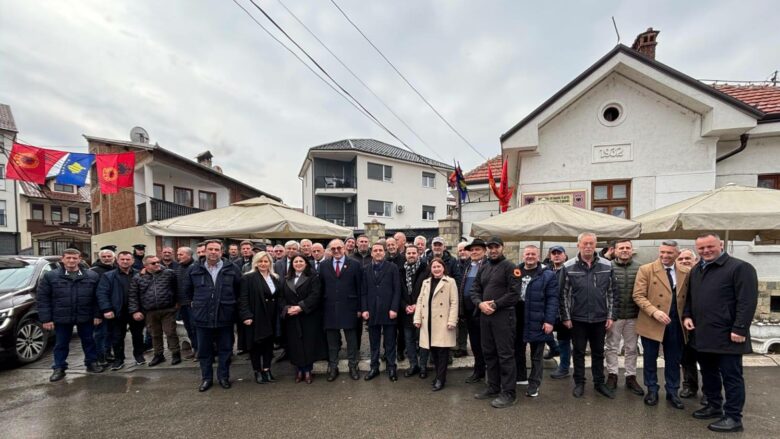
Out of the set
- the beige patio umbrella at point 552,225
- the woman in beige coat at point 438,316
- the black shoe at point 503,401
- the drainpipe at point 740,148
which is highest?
the drainpipe at point 740,148

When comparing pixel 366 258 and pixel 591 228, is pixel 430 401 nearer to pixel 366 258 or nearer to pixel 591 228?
pixel 366 258

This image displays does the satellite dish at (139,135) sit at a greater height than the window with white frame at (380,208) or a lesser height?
greater

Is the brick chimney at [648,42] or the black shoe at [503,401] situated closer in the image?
the black shoe at [503,401]

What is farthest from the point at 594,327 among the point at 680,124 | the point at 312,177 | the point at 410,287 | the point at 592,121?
the point at 312,177

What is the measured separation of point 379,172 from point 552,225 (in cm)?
2252

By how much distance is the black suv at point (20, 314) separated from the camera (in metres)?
5.18

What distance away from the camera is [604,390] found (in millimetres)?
3953

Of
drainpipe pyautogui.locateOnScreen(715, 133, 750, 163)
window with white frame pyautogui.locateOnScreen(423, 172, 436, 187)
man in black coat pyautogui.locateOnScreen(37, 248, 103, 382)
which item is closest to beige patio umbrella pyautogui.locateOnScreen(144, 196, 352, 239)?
man in black coat pyautogui.locateOnScreen(37, 248, 103, 382)

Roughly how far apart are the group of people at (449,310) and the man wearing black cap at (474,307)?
20mm

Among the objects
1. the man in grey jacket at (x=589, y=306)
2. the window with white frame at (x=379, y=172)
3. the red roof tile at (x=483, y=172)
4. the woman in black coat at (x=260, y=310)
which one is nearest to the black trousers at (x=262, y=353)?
the woman in black coat at (x=260, y=310)

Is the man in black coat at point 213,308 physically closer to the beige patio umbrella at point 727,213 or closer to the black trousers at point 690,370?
the black trousers at point 690,370

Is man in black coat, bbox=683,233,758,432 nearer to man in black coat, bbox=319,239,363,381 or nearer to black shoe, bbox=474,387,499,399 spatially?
black shoe, bbox=474,387,499,399

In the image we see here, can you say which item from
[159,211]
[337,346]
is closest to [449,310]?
[337,346]

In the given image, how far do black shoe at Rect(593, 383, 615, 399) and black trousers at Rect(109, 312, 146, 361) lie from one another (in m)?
6.75
